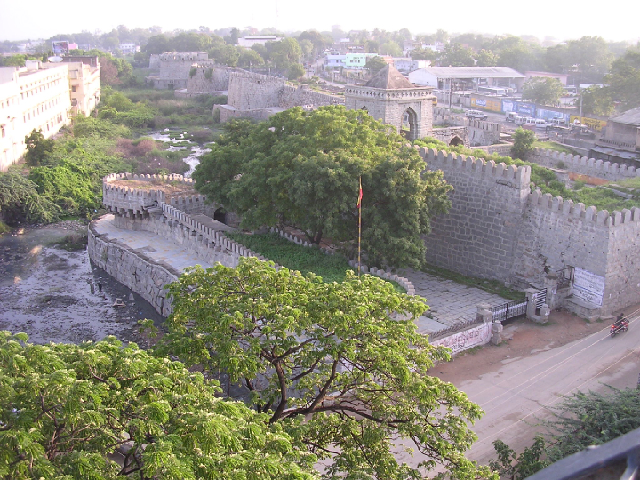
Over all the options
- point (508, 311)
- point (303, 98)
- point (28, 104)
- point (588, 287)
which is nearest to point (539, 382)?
point (508, 311)

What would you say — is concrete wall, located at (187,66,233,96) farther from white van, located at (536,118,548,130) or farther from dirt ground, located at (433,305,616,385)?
dirt ground, located at (433,305,616,385)

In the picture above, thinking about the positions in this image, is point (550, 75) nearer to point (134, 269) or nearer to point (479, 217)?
point (479, 217)

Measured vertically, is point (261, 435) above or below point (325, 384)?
above

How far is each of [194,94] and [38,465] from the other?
246 feet

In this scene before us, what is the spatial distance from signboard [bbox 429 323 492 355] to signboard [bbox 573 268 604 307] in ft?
12.7

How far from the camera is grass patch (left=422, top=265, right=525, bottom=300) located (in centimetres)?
2302

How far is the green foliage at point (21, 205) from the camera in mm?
35969

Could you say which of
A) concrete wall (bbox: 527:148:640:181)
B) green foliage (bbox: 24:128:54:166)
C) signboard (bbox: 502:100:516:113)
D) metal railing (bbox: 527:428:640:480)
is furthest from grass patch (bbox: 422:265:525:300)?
signboard (bbox: 502:100:516:113)

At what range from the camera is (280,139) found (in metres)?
26.3

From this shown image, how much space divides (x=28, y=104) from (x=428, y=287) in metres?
37.7

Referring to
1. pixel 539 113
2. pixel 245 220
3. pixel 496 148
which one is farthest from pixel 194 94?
pixel 245 220

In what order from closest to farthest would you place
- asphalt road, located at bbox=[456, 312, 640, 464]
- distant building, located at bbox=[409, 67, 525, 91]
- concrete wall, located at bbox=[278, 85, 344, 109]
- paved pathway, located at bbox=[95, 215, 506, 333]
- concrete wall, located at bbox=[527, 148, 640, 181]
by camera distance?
asphalt road, located at bbox=[456, 312, 640, 464] → paved pathway, located at bbox=[95, 215, 506, 333] → concrete wall, located at bbox=[527, 148, 640, 181] → concrete wall, located at bbox=[278, 85, 344, 109] → distant building, located at bbox=[409, 67, 525, 91]

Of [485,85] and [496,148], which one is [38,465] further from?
[485,85]

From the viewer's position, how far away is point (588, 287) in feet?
70.1
